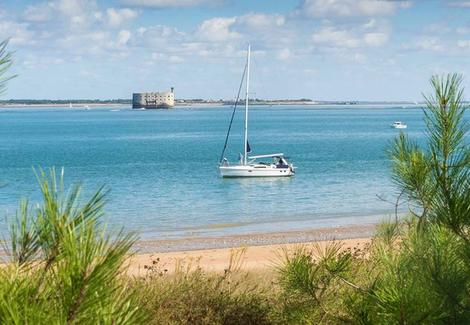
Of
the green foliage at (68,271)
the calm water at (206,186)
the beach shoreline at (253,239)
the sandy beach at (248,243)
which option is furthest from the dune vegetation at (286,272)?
the beach shoreline at (253,239)

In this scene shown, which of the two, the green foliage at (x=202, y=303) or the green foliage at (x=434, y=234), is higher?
the green foliage at (x=434, y=234)

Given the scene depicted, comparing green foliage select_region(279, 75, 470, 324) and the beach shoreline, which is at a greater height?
green foliage select_region(279, 75, 470, 324)

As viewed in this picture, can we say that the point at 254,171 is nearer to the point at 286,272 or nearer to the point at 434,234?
the point at 286,272

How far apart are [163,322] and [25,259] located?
471cm

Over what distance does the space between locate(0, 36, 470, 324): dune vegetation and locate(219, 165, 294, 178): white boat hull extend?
3922 centimetres

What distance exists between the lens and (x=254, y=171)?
4809 centimetres

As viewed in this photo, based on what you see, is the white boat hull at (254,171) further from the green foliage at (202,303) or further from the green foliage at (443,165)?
A: the green foliage at (443,165)

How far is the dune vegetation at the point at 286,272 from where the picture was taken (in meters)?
2.09

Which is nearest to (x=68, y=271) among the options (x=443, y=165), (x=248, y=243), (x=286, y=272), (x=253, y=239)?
(x=443, y=165)

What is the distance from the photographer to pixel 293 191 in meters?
42.2

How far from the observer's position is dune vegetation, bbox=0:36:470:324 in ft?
6.86

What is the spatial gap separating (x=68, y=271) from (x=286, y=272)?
3406 millimetres

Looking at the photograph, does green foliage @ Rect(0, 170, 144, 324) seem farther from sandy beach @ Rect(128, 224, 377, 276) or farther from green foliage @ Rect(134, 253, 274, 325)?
sandy beach @ Rect(128, 224, 377, 276)

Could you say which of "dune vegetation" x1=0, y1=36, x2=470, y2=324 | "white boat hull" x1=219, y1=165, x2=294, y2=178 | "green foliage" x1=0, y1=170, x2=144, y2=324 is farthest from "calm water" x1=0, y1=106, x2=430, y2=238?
"green foliage" x1=0, y1=170, x2=144, y2=324
